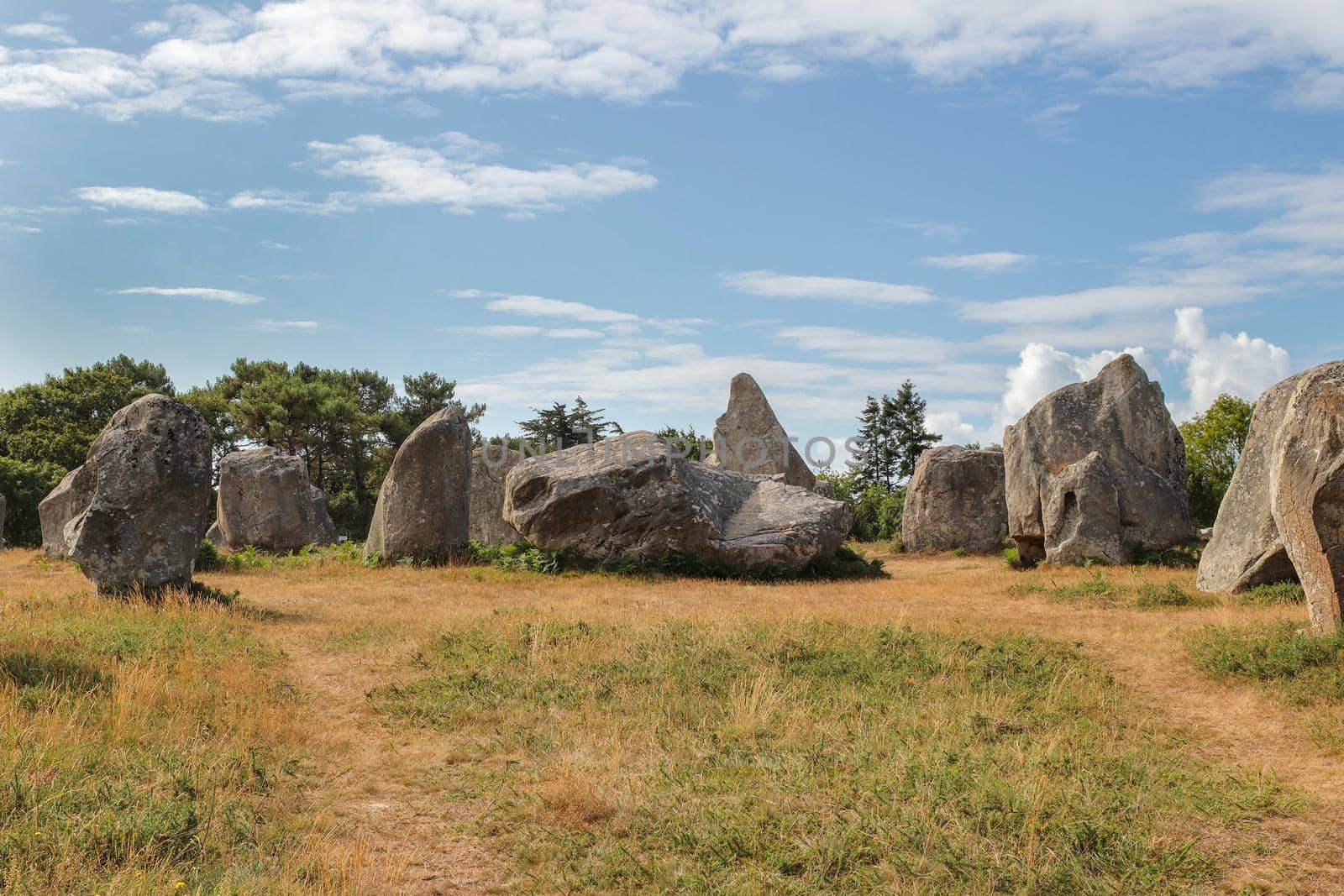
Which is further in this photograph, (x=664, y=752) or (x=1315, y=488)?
(x=1315, y=488)

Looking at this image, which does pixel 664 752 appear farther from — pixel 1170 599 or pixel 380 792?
pixel 1170 599

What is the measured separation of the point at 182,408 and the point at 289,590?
4.34 meters

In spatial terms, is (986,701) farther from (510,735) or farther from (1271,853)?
(510,735)

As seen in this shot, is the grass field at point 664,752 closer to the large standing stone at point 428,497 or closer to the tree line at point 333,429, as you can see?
the large standing stone at point 428,497

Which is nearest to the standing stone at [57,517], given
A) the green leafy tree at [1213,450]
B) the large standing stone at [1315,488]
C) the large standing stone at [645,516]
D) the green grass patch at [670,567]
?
the green grass patch at [670,567]

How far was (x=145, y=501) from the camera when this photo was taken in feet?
49.4

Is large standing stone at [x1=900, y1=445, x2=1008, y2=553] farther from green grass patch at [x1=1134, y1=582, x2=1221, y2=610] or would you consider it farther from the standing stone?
the standing stone

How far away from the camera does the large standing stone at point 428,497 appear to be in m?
21.9

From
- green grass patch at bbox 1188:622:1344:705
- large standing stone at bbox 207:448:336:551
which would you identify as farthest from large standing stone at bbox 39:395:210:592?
large standing stone at bbox 207:448:336:551

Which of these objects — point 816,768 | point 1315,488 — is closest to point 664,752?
point 816,768

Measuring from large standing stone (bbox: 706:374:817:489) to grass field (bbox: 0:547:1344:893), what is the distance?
64.2ft

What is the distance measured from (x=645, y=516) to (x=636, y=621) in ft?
25.9

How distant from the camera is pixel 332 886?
571 centimetres

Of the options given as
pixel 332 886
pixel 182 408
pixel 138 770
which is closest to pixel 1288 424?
pixel 332 886
